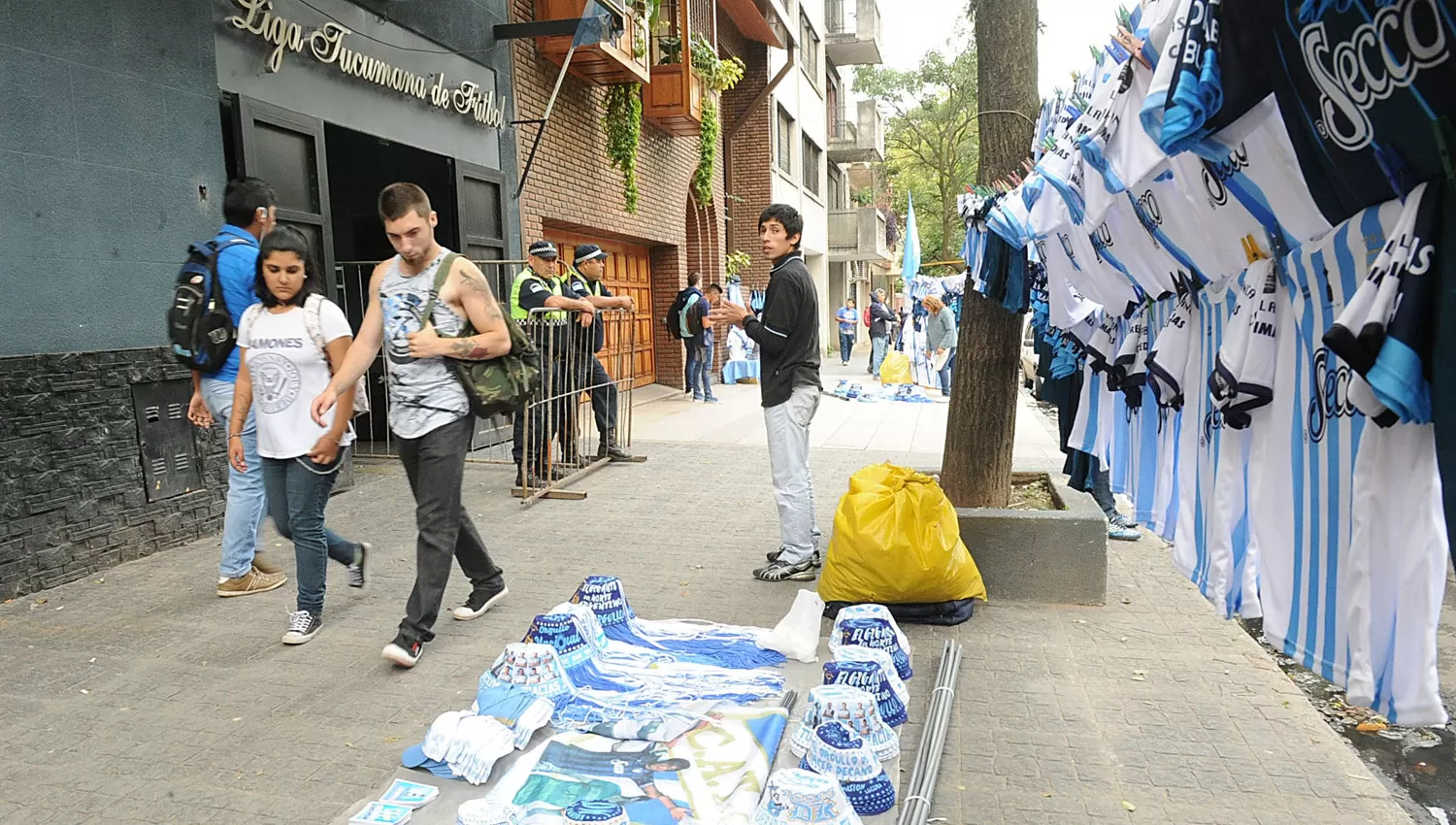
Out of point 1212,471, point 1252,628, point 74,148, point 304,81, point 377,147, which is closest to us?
point 1212,471

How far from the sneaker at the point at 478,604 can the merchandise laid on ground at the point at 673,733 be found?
80 cm

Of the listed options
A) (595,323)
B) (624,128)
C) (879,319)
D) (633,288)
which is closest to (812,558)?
(595,323)

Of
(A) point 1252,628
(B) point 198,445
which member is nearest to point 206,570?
(B) point 198,445

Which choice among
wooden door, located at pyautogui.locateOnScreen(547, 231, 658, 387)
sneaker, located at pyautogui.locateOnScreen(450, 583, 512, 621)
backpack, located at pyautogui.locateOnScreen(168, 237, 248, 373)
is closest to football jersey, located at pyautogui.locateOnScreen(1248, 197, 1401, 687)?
sneaker, located at pyautogui.locateOnScreen(450, 583, 512, 621)

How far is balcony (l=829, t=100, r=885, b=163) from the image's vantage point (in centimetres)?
3262

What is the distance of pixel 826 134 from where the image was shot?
3058 cm

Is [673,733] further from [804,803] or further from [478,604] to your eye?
[478,604]

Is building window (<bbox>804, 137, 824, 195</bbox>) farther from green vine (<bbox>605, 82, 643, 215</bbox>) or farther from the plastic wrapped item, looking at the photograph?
the plastic wrapped item

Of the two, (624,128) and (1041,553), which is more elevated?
(624,128)

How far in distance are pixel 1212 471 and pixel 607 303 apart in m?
5.92

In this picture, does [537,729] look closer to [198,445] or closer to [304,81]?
[198,445]

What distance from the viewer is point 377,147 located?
29.8 ft

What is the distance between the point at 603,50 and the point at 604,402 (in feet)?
15.5

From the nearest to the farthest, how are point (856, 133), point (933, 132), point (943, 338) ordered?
point (943, 338), point (856, 133), point (933, 132)
